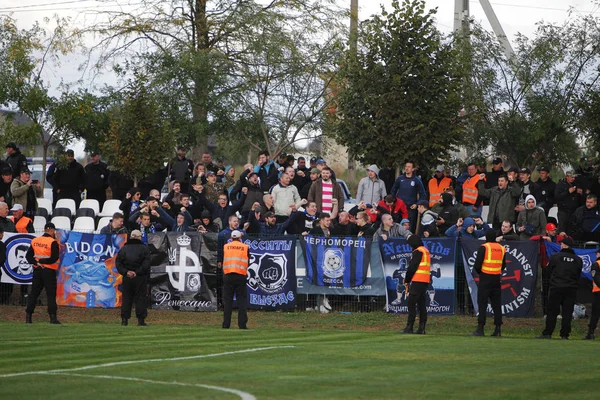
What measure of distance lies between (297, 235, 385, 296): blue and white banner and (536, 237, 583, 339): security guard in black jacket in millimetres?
4069

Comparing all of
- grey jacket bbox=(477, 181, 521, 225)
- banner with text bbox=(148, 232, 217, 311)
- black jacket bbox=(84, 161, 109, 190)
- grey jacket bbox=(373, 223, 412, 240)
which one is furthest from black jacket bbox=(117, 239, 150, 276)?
black jacket bbox=(84, 161, 109, 190)

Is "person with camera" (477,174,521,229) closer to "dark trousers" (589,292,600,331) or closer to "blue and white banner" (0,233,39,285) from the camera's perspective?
"dark trousers" (589,292,600,331)

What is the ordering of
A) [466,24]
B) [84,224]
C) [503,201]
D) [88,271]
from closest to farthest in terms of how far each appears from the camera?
[503,201] < [88,271] < [84,224] < [466,24]

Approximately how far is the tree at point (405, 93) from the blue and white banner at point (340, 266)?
4532 mm

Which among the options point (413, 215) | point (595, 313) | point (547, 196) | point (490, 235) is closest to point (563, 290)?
point (595, 313)

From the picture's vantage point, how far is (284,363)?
1361cm

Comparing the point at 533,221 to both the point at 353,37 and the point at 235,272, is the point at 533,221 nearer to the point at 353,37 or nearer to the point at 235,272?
the point at 235,272

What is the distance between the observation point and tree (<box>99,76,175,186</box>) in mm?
28266

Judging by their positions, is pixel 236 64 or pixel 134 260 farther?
pixel 236 64

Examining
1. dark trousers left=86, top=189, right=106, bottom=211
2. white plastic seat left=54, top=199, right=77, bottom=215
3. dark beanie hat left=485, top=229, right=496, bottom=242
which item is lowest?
dark beanie hat left=485, top=229, right=496, bottom=242

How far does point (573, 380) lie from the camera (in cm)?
1217

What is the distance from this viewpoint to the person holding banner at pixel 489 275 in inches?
762

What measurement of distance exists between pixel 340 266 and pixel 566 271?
16.9ft

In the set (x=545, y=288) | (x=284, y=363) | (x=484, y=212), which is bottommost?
(x=284, y=363)
